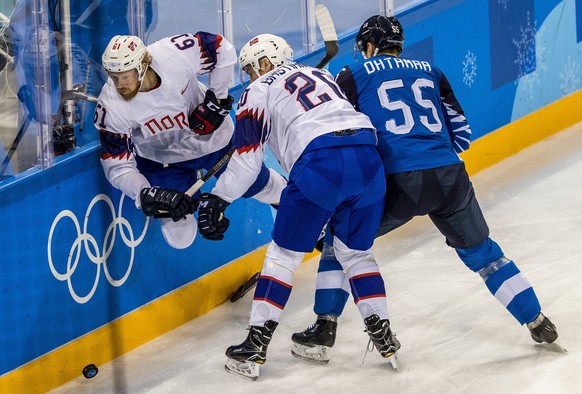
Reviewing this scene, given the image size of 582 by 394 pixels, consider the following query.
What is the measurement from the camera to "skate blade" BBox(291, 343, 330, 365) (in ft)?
15.8

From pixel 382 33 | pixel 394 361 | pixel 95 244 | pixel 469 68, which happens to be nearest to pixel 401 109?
pixel 382 33

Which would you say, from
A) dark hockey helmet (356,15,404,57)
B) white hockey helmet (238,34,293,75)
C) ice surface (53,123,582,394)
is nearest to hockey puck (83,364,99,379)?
ice surface (53,123,582,394)

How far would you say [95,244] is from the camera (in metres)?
4.95

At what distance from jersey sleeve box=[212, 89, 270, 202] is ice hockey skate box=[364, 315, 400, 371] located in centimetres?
68

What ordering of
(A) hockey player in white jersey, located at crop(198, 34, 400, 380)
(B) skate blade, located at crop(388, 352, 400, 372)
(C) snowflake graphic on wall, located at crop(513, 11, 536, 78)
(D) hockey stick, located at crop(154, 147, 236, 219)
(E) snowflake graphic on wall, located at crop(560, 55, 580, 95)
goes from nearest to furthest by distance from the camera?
1. (A) hockey player in white jersey, located at crop(198, 34, 400, 380)
2. (B) skate blade, located at crop(388, 352, 400, 372)
3. (D) hockey stick, located at crop(154, 147, 236, 219)
4. (C) snowflake graphic on wall, located at crop(513, 11, 536, 78)
5. (E) snowflake graphic on wall, located at crop(560, 55, 580, 95)

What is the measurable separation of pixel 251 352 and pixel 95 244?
0.79m

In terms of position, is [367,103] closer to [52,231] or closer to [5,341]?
[52,231]

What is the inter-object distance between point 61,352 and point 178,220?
2.25ft

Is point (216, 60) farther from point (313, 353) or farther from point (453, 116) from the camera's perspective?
point (313, 353)

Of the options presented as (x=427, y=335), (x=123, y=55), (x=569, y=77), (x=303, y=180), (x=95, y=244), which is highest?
(x=123, y=55)

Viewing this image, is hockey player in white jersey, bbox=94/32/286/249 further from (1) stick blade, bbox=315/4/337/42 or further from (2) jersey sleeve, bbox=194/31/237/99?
(1) stick blade, bbox=315/4/337/42

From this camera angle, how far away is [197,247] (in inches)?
215

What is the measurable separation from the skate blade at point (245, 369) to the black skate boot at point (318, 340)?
223 millimetres

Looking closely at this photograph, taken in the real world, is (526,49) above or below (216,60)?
below
